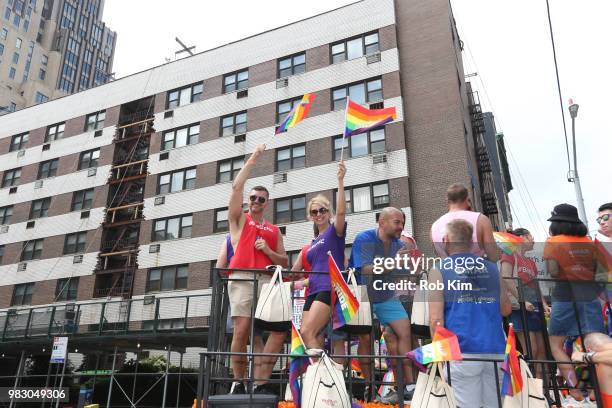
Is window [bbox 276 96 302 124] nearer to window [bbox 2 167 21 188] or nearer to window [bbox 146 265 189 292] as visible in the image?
window [bbox 146 265 189 292]

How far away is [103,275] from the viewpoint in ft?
94.2

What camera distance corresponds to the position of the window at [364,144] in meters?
23.7

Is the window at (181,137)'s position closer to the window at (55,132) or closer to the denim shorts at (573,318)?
the window at (55,132)

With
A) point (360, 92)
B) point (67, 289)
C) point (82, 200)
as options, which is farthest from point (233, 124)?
point (67, 289)

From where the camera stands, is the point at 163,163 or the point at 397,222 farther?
the point at 163,163

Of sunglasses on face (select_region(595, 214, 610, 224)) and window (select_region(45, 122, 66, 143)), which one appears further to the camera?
window (select_region(45, 122, 66, 143))

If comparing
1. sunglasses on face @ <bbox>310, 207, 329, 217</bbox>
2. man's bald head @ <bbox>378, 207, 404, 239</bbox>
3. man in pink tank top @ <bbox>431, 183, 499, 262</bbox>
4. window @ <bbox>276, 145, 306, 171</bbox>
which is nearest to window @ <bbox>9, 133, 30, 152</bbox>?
window @ <bbox>276, 145, 306, 171</bbox>

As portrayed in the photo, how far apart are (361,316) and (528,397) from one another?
1.62 metres

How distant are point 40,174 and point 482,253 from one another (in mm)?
36117

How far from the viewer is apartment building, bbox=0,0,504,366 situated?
22.9 m

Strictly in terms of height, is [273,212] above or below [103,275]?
above

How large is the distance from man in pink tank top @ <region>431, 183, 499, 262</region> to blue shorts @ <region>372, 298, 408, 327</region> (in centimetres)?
70

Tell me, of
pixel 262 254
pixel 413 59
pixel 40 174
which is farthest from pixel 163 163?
pixel 262 254

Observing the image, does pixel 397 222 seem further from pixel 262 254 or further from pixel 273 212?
pixel 273 212
